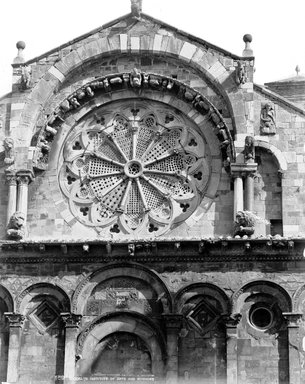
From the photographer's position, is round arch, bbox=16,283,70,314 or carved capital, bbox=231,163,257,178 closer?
round arch, bbox=16,283,70,314

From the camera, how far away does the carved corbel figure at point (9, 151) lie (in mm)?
30141

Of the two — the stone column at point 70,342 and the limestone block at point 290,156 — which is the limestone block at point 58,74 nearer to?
the limestone block at point 290,156

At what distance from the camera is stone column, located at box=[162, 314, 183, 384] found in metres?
27.8

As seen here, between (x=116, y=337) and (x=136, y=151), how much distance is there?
4.61m

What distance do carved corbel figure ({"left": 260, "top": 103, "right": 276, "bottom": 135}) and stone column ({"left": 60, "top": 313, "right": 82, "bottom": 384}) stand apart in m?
6.07

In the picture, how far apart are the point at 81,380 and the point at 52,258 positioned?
2.81 metres

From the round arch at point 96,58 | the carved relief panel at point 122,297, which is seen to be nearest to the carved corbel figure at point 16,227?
the carved relief panel at point 122,297

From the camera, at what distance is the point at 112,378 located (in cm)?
2820

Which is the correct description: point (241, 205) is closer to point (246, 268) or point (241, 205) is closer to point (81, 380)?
point (246, 268)

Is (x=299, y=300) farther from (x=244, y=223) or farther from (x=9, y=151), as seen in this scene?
(x=9, y=151)

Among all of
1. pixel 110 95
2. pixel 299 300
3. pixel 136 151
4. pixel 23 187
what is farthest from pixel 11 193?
pixel 299 300

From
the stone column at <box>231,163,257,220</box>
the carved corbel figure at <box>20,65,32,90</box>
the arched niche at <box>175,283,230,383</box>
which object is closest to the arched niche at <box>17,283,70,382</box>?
the arched niche at <box>175,283,230,383</box>

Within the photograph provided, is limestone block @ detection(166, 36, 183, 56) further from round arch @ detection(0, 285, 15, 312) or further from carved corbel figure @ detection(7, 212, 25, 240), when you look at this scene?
round arch @ detection(0, 285, 15, 312)

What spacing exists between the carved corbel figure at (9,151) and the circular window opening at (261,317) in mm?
6671
